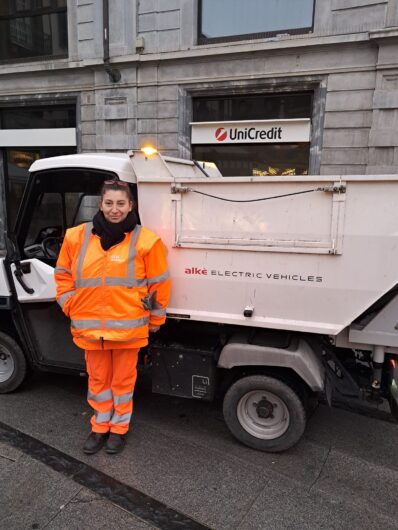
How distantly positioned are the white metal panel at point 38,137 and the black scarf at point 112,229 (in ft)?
24.9

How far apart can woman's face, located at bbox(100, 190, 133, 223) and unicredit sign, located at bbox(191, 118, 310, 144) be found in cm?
614

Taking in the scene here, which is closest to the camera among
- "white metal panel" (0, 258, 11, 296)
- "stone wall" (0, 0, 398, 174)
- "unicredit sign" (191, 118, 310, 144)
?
"white metal panel" (0, 258, 11, 296)

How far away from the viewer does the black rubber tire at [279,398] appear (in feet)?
9.52

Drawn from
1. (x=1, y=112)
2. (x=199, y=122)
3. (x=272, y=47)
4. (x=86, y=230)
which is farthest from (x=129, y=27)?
(x=86, y=230)

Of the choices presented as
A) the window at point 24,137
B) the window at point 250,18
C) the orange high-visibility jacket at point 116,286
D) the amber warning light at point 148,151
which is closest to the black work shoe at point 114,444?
the orange high-visibility jacket at point 116,286

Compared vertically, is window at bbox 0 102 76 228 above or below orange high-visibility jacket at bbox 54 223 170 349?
above

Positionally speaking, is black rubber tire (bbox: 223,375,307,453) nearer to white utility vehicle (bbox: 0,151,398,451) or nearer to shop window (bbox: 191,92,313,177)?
white utility vehicle (bbox: 0,151,398,451)

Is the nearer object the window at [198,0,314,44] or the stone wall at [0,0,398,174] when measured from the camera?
the stone wall at [0,0,398,174]

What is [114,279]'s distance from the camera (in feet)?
9.08

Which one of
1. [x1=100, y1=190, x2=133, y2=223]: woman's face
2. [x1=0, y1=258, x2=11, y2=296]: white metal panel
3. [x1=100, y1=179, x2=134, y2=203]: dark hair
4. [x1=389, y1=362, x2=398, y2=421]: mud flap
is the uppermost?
[x1=100, y1=179, x2=134, y2=203]: dark hair

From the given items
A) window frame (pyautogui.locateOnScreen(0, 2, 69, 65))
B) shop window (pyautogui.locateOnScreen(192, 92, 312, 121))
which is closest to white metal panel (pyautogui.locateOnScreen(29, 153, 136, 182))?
shop window (pyautogui.locateOnScreen(192, 92, 312, 121))

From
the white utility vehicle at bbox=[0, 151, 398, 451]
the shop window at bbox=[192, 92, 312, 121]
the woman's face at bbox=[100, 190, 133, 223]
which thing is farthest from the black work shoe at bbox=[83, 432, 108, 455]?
the shop window at bbox=[192, 92, 312, 121]

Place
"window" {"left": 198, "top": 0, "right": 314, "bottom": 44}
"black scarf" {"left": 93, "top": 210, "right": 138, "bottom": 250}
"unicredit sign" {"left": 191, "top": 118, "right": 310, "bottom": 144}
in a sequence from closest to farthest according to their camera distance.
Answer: "black scarf" {"left": 93, "top": 210, "right": 138, "bottom": 250}, "window" {"left": 198, "top": 0, "right": 314, "bottom": 44}, "unicredit sign" {"left": 191, "top": 118, "right": 310, "bottom": 144}

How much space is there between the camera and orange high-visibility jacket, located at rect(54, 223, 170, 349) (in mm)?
2771
